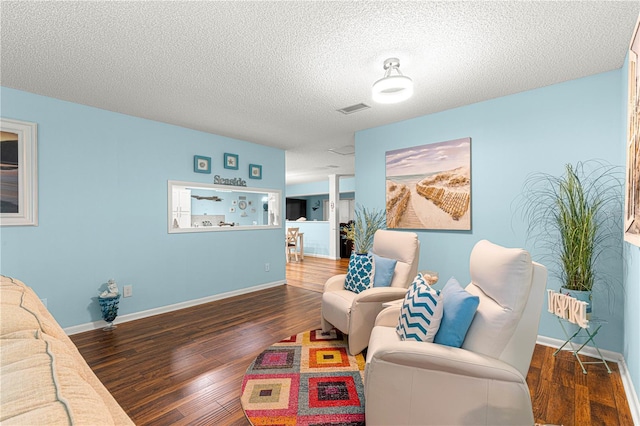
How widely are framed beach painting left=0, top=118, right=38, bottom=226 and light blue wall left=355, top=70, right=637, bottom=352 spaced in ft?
12.7

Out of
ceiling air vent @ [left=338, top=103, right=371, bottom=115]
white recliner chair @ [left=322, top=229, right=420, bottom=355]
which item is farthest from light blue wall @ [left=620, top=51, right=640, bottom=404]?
ceiling air vent @ [left=338, top=103, right=371, bottom=115]

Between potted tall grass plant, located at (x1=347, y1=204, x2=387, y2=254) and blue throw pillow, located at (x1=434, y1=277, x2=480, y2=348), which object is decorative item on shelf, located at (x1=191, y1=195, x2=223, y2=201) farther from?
blue throw pillow, located at (x1=434, y1=277, x2=480, y2=348)

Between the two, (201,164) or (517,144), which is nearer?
(517,144)

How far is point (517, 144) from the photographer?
2877mm

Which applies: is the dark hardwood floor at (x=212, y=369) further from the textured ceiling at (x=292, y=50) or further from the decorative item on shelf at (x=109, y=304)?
the textured ceiling at (x=292, y=50)

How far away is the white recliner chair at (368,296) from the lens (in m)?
2.42

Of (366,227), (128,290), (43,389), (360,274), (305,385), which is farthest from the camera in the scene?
(366,227)

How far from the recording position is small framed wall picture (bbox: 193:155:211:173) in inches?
157

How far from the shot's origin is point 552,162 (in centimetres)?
269

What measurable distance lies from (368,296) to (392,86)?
5.40 feet

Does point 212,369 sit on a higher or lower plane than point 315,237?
lower

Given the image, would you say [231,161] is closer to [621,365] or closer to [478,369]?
[478,369]

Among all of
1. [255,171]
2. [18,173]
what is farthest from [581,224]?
[18,173]

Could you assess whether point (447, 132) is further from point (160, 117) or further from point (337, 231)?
point (337, 231)
